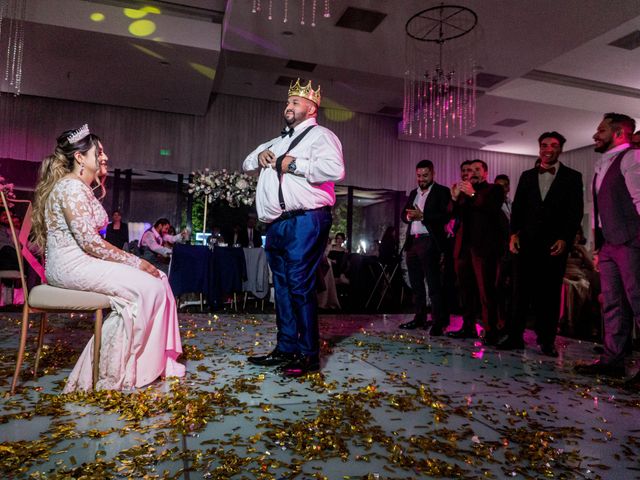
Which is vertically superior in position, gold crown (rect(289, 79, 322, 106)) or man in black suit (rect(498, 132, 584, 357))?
gold crown (rect(289, 79, 322, 106))

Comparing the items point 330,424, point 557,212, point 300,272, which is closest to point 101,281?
point 300,272

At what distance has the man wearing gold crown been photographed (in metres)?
2.46

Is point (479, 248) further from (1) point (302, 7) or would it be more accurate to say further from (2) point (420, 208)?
(1) point (302, 7)

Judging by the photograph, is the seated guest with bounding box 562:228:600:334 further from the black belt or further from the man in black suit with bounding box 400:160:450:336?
the black belt

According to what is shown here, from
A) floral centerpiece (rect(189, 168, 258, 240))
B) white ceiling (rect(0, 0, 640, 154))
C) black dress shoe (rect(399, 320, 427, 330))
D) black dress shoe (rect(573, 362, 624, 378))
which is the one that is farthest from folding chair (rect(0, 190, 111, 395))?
white ceiling (rect(0, 0, 640, 154))

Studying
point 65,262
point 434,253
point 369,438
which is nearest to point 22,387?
point 65,262

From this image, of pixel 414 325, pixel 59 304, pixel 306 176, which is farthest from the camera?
pixel 414 325

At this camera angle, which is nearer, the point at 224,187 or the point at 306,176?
the point at 306,176

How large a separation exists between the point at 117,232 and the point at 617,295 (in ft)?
23.7

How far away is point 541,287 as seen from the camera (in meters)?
3.42

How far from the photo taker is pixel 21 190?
8477mm

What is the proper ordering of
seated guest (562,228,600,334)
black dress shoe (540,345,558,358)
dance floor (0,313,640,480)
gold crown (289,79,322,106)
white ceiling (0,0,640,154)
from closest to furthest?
1. dance floor (0,313,640,480)
2. gold crown (289,79,322,106)
3. black dress shoe (540,345,558,358)
4. seated guest (562,228,600,334)
5. white ceiling (0,0,640,154)

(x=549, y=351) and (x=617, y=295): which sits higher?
(x=617, y=295)

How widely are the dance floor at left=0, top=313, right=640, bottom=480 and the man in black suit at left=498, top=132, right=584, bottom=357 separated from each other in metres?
0.59
